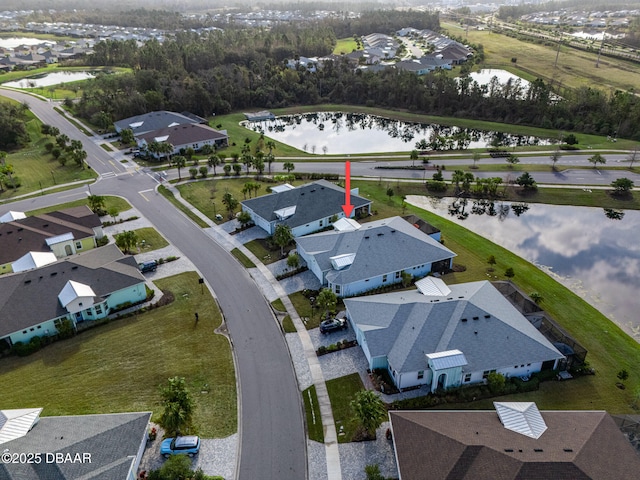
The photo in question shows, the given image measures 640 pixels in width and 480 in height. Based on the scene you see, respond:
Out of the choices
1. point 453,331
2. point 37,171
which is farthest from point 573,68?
point 37,171

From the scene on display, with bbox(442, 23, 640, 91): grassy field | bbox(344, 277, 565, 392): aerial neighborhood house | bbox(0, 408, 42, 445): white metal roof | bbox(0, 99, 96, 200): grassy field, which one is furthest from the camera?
bbox(442, 23, 640, 91): grassy field

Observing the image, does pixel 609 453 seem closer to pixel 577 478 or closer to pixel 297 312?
pixel 577 478

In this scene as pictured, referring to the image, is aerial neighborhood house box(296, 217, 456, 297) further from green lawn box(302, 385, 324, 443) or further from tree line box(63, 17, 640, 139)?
tree line box(63, 17, 640, 139)

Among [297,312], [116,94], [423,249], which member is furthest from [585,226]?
[116,94]

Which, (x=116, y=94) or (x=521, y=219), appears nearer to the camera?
(x=521, y=219)

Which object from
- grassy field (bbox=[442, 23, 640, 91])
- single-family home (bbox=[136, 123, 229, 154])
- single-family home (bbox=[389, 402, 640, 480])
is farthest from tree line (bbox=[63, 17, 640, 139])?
single-family home (bbox=[389, 402, 640, 480])

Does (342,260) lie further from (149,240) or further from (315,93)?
(315,93)

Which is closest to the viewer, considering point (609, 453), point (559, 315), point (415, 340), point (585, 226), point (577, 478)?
point (577, 478)
